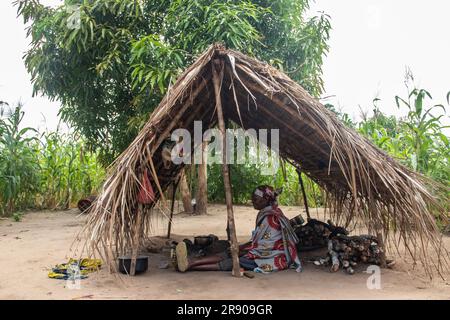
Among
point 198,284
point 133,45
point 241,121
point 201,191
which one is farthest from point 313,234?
point 201,191

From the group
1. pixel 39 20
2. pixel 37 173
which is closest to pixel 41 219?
pixel 37 173

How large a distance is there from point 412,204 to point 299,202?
686cm

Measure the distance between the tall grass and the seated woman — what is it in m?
5.66

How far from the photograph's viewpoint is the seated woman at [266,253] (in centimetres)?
432

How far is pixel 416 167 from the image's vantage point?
6.71m

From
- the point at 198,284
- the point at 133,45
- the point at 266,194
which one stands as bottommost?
the point at 198,284

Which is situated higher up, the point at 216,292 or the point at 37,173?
the point at 37,173

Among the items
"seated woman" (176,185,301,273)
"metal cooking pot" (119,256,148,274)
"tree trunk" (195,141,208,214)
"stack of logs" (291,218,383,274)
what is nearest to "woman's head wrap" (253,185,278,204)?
"seated woman" (176,185,301,273)

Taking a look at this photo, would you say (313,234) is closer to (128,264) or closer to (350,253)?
(350,253)

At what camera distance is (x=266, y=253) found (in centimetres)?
442

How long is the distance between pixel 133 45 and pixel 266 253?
12.3ft

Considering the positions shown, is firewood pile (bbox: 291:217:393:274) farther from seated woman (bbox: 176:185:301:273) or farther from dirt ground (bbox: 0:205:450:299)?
Result: seated woman (bbox: 176:185:301:273)

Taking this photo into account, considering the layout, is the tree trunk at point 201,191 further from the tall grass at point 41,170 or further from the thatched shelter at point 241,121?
the thatched shelter at point 241,121
